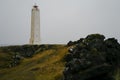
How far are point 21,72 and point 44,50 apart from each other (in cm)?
2481

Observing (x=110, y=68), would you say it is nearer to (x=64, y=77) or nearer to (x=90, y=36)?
(x=64, y=77)

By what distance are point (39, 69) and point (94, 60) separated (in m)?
16.7

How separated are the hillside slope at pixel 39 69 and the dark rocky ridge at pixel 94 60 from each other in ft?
12.9

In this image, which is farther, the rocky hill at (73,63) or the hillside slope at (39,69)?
the hillside slope at (39,69)

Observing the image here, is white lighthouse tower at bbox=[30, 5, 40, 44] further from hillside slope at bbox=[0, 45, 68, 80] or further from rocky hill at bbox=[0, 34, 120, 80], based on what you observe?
hillside slope at bbox=[0, 45, 68, 80]

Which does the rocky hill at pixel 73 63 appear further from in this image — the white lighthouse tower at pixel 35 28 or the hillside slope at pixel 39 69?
the white lighthouse tower at pixel 35 28

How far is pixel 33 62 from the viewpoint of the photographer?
87.1 metres

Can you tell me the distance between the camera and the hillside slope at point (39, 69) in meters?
69.6

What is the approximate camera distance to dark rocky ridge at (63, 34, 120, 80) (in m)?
61.5

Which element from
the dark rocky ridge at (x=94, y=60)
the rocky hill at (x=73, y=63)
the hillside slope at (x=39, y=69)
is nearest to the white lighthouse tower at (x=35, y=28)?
the rocky hill at (x=73, y=63)

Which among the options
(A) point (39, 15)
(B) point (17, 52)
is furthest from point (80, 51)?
(A) point (39, 15)

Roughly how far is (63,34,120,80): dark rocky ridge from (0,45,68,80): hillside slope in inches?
155

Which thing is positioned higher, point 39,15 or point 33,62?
point 39,15

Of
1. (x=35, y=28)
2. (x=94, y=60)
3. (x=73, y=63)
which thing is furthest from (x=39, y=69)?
(x=35, y=28)
